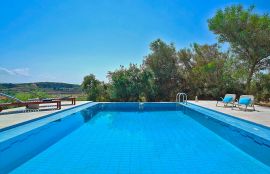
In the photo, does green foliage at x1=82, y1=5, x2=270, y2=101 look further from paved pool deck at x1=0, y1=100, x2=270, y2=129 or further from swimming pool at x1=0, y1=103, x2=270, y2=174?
swimming pool at x1=0, y1=103, x2=270, y2=174

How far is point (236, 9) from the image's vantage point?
1316cm

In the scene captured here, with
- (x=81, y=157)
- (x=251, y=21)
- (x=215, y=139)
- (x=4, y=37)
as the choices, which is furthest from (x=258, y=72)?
(x=4, y=37)

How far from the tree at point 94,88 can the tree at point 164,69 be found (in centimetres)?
325

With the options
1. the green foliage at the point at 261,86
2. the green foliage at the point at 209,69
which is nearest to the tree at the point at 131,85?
the green foliage at the point at 209,69

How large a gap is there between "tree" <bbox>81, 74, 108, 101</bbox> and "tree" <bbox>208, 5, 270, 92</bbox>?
742 centimetres

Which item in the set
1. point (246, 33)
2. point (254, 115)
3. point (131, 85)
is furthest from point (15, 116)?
point (246, 33)

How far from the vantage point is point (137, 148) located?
5.78 metres

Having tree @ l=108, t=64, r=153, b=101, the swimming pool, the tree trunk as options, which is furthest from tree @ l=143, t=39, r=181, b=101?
the swimming pool

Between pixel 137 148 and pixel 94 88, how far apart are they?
11255 mm

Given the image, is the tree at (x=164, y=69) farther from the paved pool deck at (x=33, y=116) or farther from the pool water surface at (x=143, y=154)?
the pool water surface at (x=143, y=154)

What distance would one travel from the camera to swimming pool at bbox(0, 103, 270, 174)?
4520 mm

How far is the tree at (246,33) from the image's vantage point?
12.4m

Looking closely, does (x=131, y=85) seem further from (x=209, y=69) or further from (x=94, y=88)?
(x=209, y=69)

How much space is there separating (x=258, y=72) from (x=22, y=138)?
1200 cm
